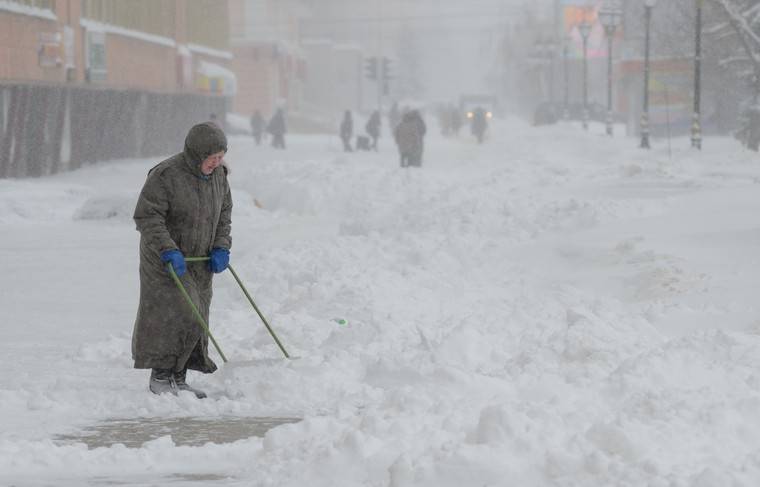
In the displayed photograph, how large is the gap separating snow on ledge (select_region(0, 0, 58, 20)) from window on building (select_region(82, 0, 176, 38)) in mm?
4164

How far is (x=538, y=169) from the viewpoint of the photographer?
26.7m

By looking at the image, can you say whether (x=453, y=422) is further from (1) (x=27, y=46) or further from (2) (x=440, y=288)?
(1) (x=27, y=46)

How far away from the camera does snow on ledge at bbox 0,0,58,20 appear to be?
30531mm

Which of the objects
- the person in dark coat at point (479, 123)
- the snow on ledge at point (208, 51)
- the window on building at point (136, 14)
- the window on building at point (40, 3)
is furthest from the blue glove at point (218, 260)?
the snow on ledge at point (208, 51)

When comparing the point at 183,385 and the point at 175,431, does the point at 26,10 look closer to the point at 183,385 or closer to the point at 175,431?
the point at 183,385

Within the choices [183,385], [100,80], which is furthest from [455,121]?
[183,385]

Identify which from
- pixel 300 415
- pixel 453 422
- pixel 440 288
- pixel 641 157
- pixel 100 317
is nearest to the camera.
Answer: pixel 453 422

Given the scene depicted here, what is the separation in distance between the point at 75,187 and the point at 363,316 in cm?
1739

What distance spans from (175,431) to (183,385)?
37.7 inches

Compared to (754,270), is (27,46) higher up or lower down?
higher up

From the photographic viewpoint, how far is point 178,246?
7691 millimetres

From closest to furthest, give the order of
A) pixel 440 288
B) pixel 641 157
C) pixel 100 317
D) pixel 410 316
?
1. pixel 410 316
2. pixel 100 317
3. pixel 440 288
4. pixel 641 157

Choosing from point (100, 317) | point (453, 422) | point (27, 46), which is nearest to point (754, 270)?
point (100, 317)

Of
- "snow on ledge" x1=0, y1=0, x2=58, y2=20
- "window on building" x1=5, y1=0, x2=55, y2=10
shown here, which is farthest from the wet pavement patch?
"window on building" x1=5, y1=0, x2=55, y2=10
